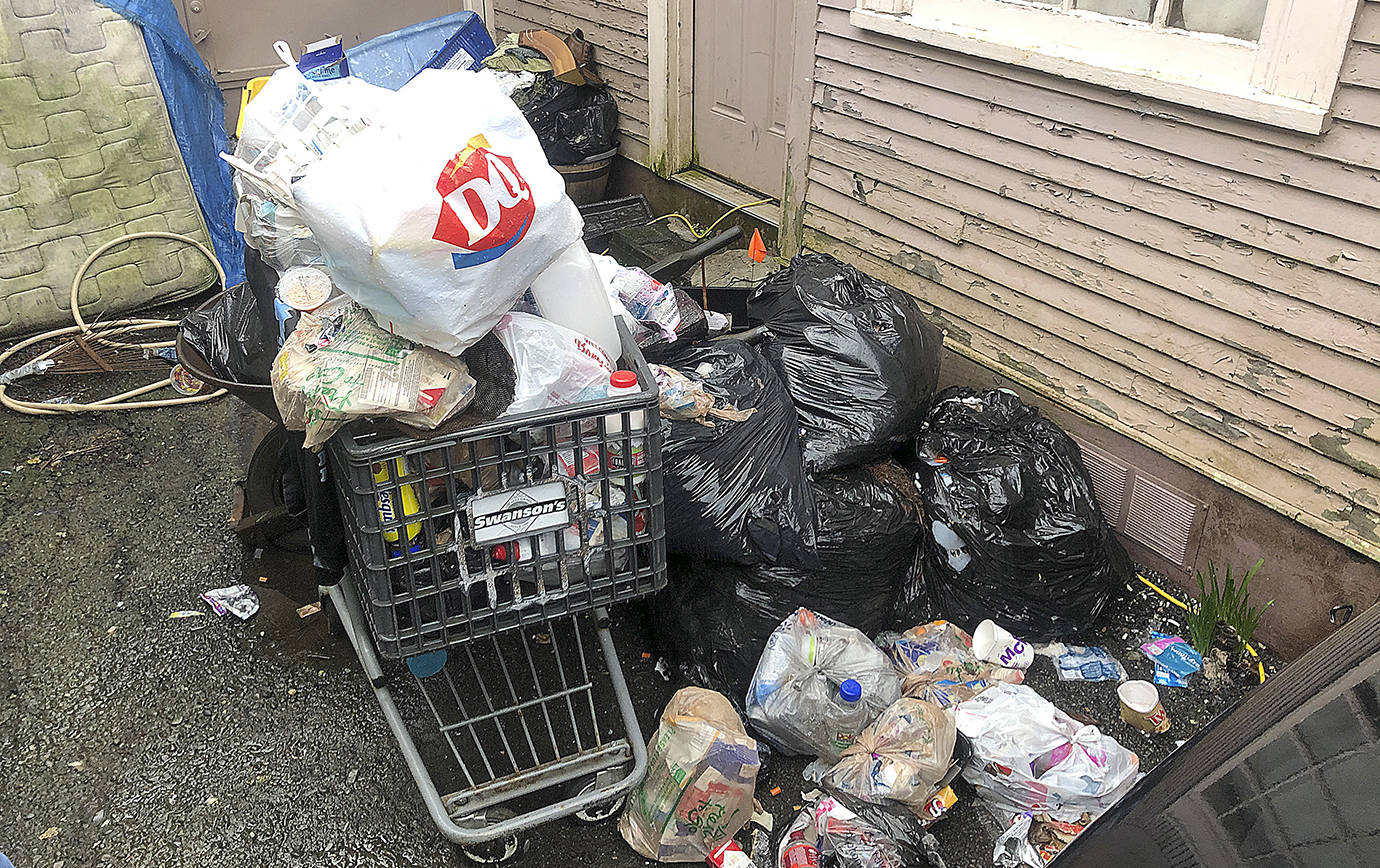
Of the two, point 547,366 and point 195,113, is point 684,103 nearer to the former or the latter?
point 195,113

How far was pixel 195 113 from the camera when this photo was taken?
480 cm

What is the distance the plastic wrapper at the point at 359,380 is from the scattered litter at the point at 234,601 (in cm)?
151

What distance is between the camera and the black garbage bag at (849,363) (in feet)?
8.98

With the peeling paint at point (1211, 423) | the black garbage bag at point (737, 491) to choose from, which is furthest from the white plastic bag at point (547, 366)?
the peeling paint at point (1211, 423)

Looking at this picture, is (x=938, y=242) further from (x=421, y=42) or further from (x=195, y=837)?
(x=195, y=837)

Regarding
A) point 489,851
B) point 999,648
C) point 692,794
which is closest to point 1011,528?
point 999,648

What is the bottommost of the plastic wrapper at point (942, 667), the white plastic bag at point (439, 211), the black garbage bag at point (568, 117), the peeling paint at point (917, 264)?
the plastic wrapper at point (942, 667)

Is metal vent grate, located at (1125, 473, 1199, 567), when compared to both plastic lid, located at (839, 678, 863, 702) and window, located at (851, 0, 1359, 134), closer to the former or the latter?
window, located at (851, 0, 1359, 134)

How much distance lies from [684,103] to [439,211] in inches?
145

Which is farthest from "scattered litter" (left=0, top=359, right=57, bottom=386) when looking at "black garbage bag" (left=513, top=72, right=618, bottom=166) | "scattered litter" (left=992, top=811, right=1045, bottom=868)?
"scattered litter" (left=992, top=811, right=1045, bottom=868)

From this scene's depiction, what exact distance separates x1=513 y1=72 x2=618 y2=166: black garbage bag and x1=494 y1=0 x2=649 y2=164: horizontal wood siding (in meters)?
0.10

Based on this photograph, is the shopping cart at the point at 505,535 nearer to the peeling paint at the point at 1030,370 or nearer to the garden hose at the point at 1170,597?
A: the peeling paint at the point at 1030,370

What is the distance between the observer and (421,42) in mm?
4391

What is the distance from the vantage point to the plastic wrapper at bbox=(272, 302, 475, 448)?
1.68 metres
